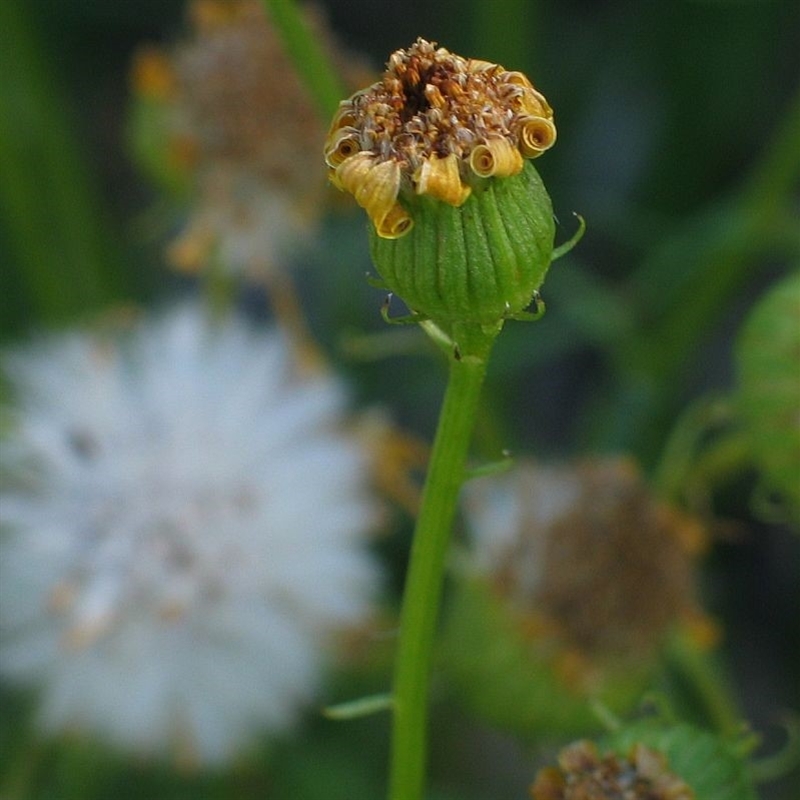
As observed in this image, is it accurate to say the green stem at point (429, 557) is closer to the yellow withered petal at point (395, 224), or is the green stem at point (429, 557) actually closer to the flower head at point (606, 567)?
the yellow withered petal at point (395, 224)

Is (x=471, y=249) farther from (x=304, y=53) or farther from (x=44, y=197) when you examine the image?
(x=44, y=197)

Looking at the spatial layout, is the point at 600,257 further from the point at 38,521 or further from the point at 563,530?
the point at 38,521

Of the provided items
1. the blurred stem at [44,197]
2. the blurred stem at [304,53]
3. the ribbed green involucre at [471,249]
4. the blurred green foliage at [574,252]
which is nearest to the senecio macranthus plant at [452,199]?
the ribbed green involucre at [471,249]

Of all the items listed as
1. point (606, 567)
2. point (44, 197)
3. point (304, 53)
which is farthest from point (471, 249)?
point (44, 197)

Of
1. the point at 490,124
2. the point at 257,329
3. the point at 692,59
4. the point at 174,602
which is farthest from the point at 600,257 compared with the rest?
the point at 490,124

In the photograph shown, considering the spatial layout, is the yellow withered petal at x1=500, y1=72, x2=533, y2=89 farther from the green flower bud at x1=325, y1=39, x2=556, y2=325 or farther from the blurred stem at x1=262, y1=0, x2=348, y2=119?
the blurred stem at x1=262, y1=0, x2=348, y2=119

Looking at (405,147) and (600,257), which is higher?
(405,147)
